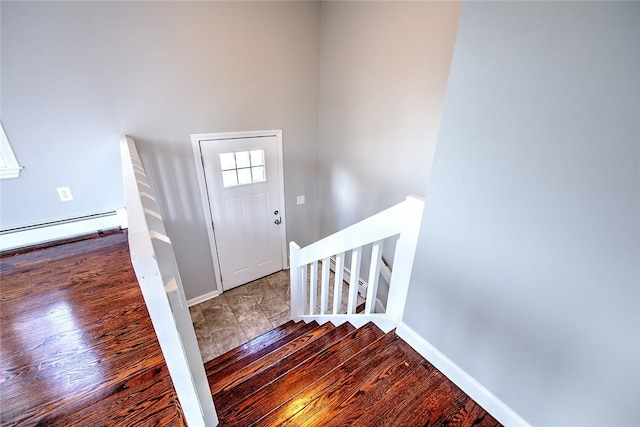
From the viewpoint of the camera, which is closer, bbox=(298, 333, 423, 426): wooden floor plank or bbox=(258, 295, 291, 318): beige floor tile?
bbox=(298, 333, 423, 426): wooden floor plank

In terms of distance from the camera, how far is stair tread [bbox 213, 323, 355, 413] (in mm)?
1244

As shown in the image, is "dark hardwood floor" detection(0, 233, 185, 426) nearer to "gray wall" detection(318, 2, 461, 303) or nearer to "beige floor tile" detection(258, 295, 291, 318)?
"beige floor tile" detection(258, 295, 291, 318)

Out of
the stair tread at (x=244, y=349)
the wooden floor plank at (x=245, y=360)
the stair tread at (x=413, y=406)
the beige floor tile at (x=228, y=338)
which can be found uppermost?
the stair tread at (x=413, y=406)

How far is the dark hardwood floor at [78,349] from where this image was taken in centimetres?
101

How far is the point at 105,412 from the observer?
1.01 m

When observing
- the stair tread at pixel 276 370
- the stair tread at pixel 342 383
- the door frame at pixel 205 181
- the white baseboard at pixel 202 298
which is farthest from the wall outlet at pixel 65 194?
the stair tread at pixel 342 383

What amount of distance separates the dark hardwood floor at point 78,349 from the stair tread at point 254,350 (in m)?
0.58

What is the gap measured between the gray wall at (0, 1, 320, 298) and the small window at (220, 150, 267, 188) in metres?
0.32

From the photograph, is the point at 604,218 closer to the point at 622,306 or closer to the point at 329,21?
the point at 622,306

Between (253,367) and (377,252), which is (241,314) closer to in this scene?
(253,367)

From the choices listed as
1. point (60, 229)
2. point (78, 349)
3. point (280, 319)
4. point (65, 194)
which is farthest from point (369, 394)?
point (65, 194)

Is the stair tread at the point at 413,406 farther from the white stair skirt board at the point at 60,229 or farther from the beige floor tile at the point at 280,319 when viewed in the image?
the white stair skirt board at the point at 60,229

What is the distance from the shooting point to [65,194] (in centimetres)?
226

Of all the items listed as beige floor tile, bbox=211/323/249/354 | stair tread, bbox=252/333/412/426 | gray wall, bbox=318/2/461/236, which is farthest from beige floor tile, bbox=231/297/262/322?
stair tread, bbox=252/333/412/426
